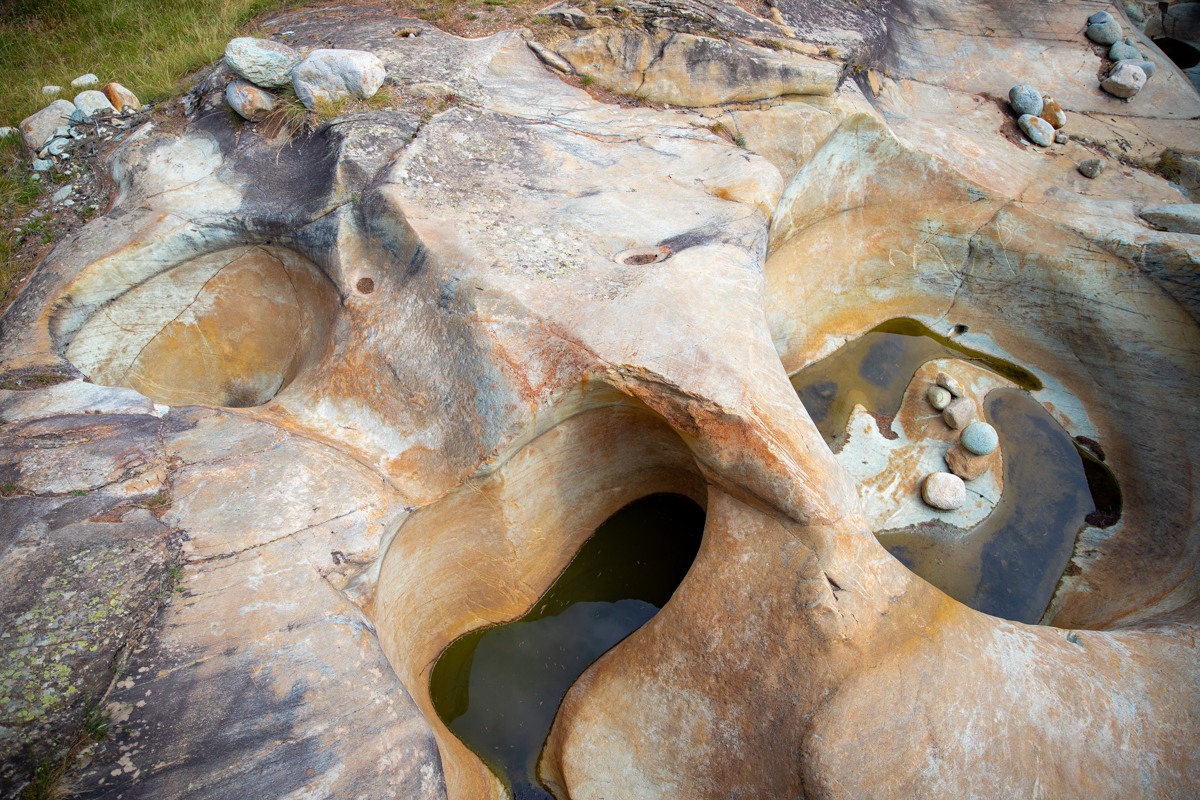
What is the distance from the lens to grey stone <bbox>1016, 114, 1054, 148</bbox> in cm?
616

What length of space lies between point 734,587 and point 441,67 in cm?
435

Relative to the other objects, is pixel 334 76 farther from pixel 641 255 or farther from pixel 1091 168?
pixel 1091 168

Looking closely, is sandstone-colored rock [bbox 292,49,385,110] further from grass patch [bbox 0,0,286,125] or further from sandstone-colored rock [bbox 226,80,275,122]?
grass patch [bbox 0,0,286,125]

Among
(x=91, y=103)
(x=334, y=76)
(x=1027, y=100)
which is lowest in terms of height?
(x=1027, y=100)

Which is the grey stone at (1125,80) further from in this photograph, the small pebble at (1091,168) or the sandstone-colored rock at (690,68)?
the sandstone-colored rock at (690,68)

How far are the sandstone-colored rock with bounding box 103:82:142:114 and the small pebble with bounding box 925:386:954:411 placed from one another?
704 cm

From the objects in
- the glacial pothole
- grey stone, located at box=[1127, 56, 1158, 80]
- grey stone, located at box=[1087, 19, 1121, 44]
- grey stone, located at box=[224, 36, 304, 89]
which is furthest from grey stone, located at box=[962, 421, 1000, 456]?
grey stone, located at box=[224, 36, 304, 89]

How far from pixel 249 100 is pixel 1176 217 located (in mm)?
7269

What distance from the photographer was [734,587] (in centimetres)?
308

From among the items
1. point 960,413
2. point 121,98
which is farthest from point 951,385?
point 121,98

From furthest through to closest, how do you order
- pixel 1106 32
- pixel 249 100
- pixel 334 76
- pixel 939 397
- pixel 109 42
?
1. pixel 1106 32
2. pixel 109 42
3. pixel 939 397
4. pixel 249 100
5. pixel 334 76

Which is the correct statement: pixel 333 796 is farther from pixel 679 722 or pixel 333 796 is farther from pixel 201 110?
pixel 201 110

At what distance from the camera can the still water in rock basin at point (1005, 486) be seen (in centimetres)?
447

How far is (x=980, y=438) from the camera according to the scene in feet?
15.7
